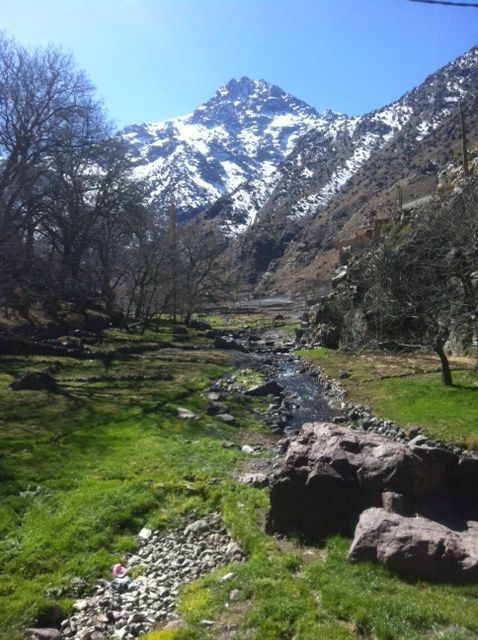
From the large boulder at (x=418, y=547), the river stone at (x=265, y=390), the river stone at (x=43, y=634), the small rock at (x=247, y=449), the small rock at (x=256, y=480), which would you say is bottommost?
the river stone at (x=43, y=634)

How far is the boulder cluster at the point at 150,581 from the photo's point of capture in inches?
370

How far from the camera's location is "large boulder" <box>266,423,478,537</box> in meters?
11.7

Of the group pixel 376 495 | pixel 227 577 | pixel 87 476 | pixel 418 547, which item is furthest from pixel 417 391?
pixel 227 577

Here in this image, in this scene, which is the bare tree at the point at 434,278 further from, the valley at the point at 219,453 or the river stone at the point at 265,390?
the river stone at the point at 265,390

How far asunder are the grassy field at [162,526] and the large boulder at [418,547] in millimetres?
274

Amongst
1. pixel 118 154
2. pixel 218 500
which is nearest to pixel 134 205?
pixel 118 154

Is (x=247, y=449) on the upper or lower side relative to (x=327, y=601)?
lower

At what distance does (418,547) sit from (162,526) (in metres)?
6.36

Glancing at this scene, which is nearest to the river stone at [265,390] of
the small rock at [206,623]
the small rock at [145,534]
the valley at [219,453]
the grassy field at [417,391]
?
the valley at [219,453]

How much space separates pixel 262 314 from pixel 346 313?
180 ft

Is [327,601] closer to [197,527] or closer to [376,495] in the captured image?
[376,495]

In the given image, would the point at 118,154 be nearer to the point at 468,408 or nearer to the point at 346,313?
the point at 346,313

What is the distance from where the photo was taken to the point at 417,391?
27375 mm

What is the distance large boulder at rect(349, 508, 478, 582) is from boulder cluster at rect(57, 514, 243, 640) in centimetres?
292
